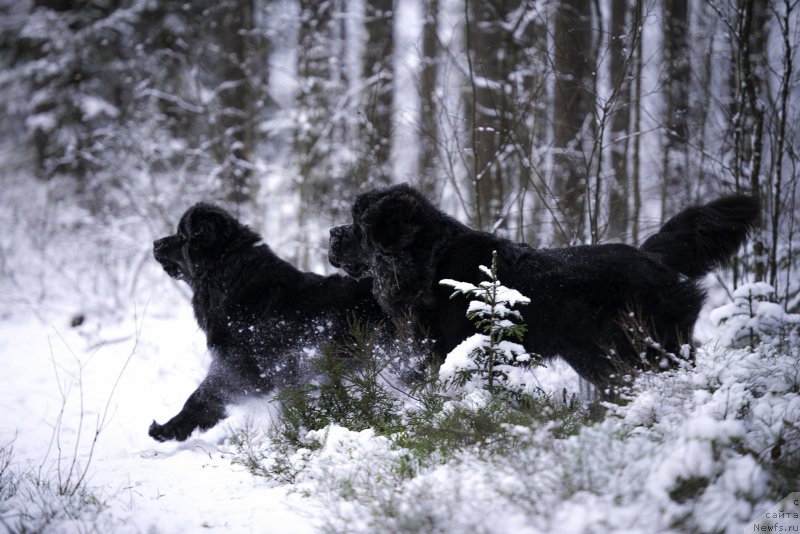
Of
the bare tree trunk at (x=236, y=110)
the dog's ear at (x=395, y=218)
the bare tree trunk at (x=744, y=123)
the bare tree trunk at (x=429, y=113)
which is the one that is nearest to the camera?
the dog's ear at (x=395, y=218)

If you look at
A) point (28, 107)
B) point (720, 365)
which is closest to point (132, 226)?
point (28, 107)

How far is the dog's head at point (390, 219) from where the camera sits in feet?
14.8

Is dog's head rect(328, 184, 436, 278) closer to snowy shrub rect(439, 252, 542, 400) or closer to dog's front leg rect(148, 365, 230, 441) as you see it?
snowy shrub rect(439, 252, 542, 400)

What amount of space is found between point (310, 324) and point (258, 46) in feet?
30.1

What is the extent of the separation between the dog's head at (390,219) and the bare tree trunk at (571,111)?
196 cm

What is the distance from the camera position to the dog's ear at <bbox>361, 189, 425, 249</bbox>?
451 cm

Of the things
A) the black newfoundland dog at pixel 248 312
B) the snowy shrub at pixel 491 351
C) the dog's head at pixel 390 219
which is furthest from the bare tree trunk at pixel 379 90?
the snowy shrub at pixel 491 351

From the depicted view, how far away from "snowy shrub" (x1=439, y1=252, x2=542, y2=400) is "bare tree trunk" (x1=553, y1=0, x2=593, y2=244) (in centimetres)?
262

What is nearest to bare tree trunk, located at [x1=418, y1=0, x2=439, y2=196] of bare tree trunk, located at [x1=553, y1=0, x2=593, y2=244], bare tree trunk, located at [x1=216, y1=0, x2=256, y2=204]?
bare tree trunk, located at [x1=553, y1=0, x2=593, y2=244]

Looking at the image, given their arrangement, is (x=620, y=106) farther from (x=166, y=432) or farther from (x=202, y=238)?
(x=166, y=432)

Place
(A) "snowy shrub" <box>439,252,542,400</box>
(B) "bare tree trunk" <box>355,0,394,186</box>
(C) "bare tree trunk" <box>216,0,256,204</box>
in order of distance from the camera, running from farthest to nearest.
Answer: (C) "bare tree trunk" <box>216,0,256,204</box> → (B) "bare tree trunk" <box>355,0,394,186</box> → (A) "snowy shrub" <box>439,252,542,400</box>

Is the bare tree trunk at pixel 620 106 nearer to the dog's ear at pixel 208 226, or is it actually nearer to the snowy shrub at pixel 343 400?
the snowy shrub at pixel 343 400

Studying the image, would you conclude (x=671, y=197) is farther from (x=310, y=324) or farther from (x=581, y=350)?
(x=310, y=324)

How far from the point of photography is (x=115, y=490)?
153 inches
